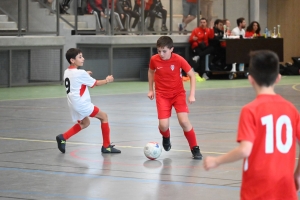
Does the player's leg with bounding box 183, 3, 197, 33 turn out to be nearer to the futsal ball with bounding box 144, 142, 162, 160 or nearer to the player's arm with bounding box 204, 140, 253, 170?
the futsal ball with bounding box 144, 142, 162, 160

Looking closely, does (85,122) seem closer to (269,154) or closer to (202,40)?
(269,154)

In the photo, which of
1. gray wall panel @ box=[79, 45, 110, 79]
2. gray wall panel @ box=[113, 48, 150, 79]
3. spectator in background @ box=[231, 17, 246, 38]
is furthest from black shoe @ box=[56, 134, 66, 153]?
spectator in background @ box=[231, 17, 246, 38]

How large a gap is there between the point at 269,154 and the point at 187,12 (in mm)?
25865

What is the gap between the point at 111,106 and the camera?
59.7 ft

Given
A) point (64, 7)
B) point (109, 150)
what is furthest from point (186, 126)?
point (64, 7)

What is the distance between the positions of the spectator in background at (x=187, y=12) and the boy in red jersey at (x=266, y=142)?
84.0 ft


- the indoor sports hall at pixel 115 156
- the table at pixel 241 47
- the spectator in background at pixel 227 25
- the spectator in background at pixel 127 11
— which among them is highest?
the spectator in background at pixel 127 11

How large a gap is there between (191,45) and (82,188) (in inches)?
865

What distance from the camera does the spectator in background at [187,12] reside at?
30.0 m

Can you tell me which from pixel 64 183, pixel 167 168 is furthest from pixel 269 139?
pixel 167 168

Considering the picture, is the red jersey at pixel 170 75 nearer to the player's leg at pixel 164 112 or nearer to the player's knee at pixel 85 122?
the player's leg at pixel 164 112

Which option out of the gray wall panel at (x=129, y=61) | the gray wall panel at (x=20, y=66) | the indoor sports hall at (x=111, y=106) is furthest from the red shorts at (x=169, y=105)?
the gray wall panel at (x=129, y=61)

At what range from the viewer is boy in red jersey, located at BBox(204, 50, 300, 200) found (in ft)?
14.8

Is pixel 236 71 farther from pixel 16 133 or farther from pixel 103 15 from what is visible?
pixel 16 133
